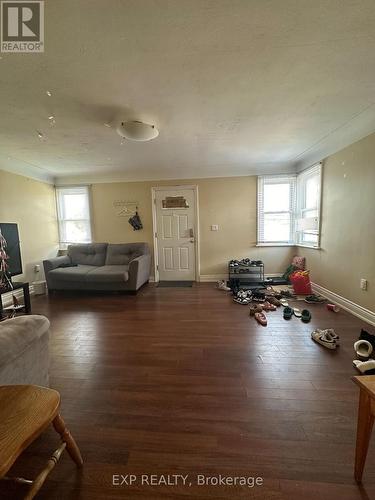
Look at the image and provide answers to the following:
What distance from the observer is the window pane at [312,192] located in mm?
3726

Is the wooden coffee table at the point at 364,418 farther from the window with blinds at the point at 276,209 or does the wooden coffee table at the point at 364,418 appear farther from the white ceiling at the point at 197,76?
the window with blinds at the point at 276,209

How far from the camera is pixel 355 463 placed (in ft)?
3.23

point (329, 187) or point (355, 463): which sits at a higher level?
point (329, 187)

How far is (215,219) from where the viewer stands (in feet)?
15.2

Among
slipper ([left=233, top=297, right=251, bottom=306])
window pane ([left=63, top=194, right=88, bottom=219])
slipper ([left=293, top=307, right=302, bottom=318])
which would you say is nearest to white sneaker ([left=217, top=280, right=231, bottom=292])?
slipper ([left=233, top=297, right=251, bottom=306])

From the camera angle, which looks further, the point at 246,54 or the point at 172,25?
the point at 246,54

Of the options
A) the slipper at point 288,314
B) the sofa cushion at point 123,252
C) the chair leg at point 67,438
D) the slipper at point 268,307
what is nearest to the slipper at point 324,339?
the slipper at point 288,314

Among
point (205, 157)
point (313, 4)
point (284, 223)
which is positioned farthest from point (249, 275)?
point (313, 4)

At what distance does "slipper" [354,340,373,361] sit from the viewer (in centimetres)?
187

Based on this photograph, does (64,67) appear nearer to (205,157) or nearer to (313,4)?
(313,4)

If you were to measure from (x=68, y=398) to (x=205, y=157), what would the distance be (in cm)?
374

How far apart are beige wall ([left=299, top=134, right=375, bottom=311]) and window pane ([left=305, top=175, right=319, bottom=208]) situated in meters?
0.26

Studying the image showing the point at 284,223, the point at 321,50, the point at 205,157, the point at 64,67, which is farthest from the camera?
the point at 284,223

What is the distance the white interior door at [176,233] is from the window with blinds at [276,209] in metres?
1.46
